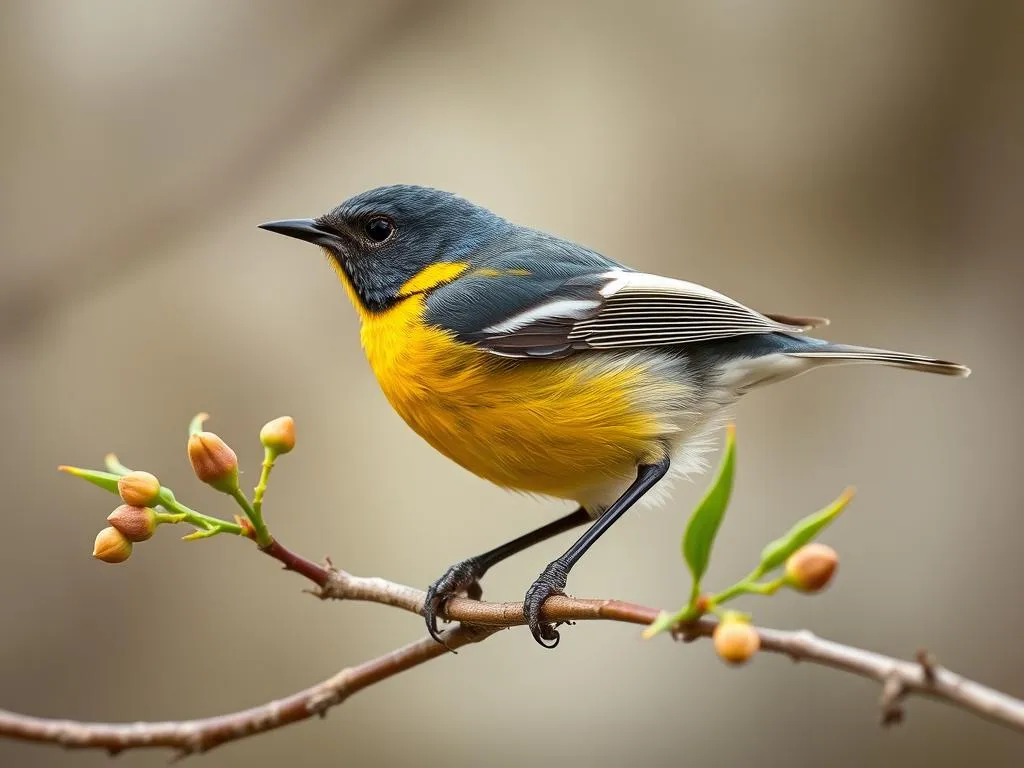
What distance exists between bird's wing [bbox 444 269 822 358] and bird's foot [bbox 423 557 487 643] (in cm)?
65

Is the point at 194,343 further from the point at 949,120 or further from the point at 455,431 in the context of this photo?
the point at 949,120

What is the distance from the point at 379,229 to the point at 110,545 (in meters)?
1.85

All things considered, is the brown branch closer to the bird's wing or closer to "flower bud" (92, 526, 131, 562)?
"flower bud" (92, 526, 131, 562)

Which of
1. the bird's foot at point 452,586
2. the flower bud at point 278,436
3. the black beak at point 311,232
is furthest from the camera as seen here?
the black beak at point 311,232

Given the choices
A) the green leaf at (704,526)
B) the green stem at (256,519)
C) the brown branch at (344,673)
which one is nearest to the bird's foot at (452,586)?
the brown branch at (344,673)

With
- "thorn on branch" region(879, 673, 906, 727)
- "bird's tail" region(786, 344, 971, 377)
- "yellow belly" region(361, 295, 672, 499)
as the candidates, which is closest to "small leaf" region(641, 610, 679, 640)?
"thorn on branch" region(879, 673, 906, 727)

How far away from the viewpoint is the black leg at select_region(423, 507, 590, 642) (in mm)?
2736

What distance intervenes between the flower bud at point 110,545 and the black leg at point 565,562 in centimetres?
82

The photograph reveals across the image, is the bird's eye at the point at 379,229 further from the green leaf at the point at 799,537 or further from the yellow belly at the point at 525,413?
the green leaf at the point at 799,537

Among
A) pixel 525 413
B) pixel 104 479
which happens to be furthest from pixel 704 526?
pixel 525 413

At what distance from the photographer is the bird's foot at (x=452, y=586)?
2.70m

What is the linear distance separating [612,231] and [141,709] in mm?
3861

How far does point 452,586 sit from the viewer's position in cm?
→ 307

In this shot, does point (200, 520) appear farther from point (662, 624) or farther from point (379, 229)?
point (379, 229)
